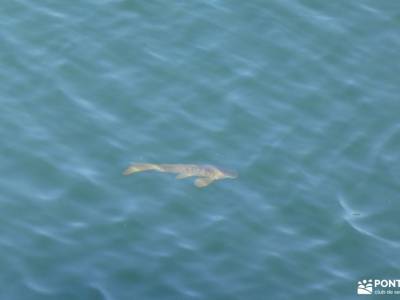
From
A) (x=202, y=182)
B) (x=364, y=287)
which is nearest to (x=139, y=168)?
(x=202, y=182)

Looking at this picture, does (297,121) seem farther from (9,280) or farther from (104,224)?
(9,280)

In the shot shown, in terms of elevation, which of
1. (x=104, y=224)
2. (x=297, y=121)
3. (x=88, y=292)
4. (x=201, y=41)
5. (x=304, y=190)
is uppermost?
(x=201, y=41)

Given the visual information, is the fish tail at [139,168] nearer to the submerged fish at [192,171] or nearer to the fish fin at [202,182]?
the submerged fish at [192,171]

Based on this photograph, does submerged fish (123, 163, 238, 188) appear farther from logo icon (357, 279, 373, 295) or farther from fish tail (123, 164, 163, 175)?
logo icon (357, 279, 373, 295)

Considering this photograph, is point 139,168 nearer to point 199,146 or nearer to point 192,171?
point 192,171

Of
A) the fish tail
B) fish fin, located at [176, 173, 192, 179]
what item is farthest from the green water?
the fish tail

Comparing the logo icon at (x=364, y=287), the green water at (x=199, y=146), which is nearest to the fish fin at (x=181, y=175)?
the green water at (x=199, y=146)

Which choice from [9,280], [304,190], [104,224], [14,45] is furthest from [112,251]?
[14,45]
